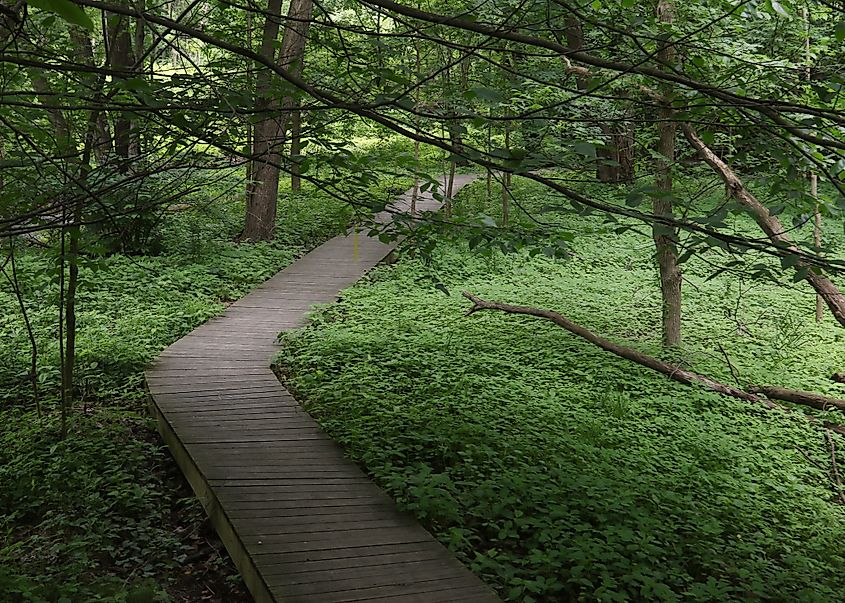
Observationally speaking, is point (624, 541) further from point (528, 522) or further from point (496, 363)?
point (496, 363)

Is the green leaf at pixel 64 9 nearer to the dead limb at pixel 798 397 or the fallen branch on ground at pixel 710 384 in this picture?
the fallen branch on ground at pixel 710 384

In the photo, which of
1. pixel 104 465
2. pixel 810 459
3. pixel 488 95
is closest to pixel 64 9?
pixel 488 95

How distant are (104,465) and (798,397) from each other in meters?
7.22

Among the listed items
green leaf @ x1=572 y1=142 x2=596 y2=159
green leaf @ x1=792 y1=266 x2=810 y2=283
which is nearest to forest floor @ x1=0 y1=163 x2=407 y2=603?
green leaf @ x1=572 y1=142 x2=596 y2=159

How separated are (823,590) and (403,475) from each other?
9.54 feet

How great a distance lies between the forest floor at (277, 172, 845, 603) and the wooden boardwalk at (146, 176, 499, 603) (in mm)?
242

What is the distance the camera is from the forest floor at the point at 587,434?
4828 millimetres

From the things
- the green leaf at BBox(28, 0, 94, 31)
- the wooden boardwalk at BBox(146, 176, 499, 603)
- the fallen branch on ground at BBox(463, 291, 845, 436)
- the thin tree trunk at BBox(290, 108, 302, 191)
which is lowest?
the wooden boardwalk at BBox(146, 176, 499, 603)

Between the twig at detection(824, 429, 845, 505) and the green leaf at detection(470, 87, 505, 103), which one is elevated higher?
the green leaf at detection(470, 87, 505, 103)

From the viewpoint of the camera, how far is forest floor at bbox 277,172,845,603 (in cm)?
483

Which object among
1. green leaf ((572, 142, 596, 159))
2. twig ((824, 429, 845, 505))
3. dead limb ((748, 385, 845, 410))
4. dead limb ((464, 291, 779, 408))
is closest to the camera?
green leaf ((572, 142, 596, 159))

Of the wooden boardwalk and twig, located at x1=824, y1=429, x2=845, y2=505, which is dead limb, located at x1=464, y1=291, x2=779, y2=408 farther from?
the wooden boardwalk

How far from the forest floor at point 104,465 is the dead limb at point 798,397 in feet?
17.6

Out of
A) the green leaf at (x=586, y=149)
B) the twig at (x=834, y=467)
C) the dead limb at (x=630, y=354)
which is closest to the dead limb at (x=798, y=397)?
the dead limb at (x=630, y=354)
